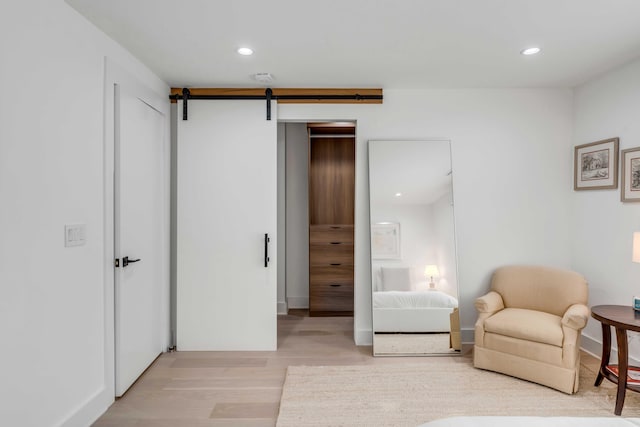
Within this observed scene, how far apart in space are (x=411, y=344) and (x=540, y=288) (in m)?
1.22

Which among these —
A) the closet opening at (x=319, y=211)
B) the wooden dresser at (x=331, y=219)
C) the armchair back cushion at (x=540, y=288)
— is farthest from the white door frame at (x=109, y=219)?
the armchair back cushion at (x=540, y=288)

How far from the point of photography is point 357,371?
3066 mm

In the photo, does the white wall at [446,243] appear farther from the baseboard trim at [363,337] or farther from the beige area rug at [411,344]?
the baseboard trim at [363,337]

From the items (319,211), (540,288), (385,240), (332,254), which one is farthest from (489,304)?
(319,211)

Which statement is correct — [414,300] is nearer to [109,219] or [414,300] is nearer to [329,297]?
[329,297]

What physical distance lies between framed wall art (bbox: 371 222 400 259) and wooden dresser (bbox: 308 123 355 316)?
3.47ft

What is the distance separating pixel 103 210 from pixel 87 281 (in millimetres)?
465

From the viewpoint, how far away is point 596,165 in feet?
10.9

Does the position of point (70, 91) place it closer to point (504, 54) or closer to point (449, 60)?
point (449, 60)

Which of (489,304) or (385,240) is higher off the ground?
(385,240)

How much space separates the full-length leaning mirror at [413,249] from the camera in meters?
3.47

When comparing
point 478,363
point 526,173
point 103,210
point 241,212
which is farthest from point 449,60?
point 103,210

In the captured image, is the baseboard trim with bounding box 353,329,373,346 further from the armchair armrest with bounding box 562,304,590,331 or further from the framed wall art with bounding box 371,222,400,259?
the armchair armrest with bounding box 562,304,590,331

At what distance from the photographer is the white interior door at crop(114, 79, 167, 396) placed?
2.65 meters
